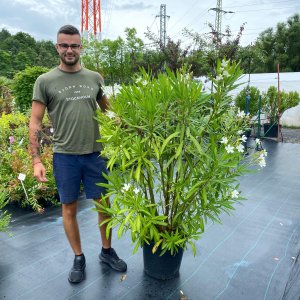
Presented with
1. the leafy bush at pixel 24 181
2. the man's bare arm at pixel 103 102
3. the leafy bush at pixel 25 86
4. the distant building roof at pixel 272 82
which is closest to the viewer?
the man's bare arm at pixel 103 102

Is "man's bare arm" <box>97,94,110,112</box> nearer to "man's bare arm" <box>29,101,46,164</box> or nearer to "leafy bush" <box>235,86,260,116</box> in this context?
"man's bare arm" <box>29,101,46,164</box>

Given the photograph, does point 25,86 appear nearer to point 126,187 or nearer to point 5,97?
point 5,97

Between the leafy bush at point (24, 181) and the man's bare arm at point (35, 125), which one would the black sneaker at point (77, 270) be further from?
the leafy bush at point (24, 181)

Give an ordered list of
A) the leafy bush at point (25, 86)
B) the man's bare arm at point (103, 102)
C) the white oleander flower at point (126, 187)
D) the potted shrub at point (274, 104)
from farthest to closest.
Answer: the potted shrub at point (274, 104) → the leafy bush at point (25, 86) → the man's bare arm at point (103, 102) → the white oleander flower at point (126, 187)

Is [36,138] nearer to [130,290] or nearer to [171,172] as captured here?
[171,172]

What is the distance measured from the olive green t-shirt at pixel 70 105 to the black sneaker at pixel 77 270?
84 cm

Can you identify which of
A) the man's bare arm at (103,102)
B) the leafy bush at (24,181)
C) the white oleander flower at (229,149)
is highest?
the man's bare arm at (103,102)

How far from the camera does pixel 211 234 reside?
3076mm

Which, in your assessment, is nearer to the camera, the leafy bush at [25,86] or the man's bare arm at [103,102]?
the man's bare arm at [103,102]

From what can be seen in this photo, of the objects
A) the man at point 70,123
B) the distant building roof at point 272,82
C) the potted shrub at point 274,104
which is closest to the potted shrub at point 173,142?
the man at point 70,123

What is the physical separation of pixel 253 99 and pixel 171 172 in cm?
881

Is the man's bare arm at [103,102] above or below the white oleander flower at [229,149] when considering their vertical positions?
above

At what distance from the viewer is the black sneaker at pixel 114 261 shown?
8.00ft

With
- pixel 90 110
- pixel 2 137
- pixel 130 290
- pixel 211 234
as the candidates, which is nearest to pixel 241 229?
pixel 211 234
